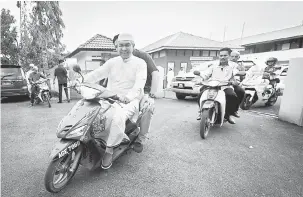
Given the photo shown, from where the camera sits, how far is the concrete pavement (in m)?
2.18

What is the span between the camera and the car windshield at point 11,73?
26.8ft

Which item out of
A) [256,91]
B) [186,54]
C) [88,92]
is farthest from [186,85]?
[186,54]

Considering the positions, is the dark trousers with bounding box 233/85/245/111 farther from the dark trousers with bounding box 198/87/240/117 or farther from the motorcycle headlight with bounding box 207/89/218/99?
the motorcycle headlight with bounding box 207/89/218/99

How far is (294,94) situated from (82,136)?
528cm

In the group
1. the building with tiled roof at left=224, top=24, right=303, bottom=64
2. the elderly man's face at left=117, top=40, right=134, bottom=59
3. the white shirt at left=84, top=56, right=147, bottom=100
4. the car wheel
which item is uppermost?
the building with tiled roof at left=224, top=24, right=303, bottom=64

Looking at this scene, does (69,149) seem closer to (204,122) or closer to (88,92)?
(88,92)

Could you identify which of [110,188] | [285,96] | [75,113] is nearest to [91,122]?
[75,113]

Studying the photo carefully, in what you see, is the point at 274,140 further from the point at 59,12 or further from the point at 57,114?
the point at 59,12

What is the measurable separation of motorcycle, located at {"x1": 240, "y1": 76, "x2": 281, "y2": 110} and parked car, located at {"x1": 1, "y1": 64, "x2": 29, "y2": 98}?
942cm

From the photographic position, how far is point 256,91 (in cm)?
645

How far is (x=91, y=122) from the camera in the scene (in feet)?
6.98

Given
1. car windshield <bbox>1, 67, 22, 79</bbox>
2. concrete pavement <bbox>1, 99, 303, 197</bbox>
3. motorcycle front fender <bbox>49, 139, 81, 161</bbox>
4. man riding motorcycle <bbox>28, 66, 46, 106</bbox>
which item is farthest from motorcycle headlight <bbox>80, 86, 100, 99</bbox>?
car windshield <bbox>1, 67, 22, 79</bbox>

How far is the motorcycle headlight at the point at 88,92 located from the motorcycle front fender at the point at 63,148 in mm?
527

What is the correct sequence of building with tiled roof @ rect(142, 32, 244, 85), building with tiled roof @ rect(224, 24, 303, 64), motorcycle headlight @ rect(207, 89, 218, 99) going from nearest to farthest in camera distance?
1. motorcycle headlight @ rect(207, 89, 218, 99)
2. building with tiled roof @ rect(142, 32, 244, 85)
3. building with tiled roof @ rect(224, 24, 303, 64)
